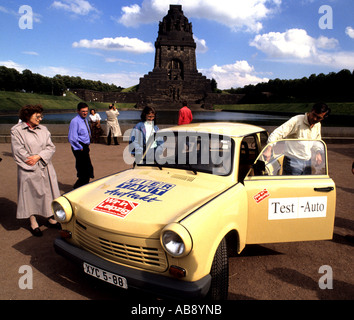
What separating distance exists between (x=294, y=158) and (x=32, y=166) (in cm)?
371

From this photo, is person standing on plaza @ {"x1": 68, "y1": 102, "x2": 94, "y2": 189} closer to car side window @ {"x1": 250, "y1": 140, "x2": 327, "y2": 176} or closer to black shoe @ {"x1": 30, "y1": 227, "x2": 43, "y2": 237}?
black shoe @ {"x1": 30, "y1": 227, "x2": 43, "y2": 237}

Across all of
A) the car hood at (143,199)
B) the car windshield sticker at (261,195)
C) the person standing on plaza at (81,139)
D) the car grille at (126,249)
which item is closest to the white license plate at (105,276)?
the car grille at (126,249)

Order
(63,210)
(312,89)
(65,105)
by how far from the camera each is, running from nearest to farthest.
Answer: (63,210) < (65,105) < (312,89)

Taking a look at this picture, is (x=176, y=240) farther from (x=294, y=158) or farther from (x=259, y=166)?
(x=294, y=158)

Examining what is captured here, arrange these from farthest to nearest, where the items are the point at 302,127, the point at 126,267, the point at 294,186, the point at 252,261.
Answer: the point at 302,127, the point at 252,261, the point at 294,186, the point at 126,267

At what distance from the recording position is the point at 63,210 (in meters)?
2.95

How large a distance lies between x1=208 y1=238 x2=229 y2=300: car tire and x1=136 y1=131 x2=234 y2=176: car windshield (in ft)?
3.24

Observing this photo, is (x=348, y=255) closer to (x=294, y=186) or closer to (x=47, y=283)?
(x=294, y=186)

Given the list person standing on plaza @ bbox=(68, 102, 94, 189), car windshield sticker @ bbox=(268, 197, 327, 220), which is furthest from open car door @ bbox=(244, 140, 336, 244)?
person standing on plaza @ bbox=(68, 102, 94, 189)

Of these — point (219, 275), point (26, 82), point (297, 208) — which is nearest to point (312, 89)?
point (297, 208)

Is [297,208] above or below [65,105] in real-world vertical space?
below

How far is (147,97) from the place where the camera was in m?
65.6
